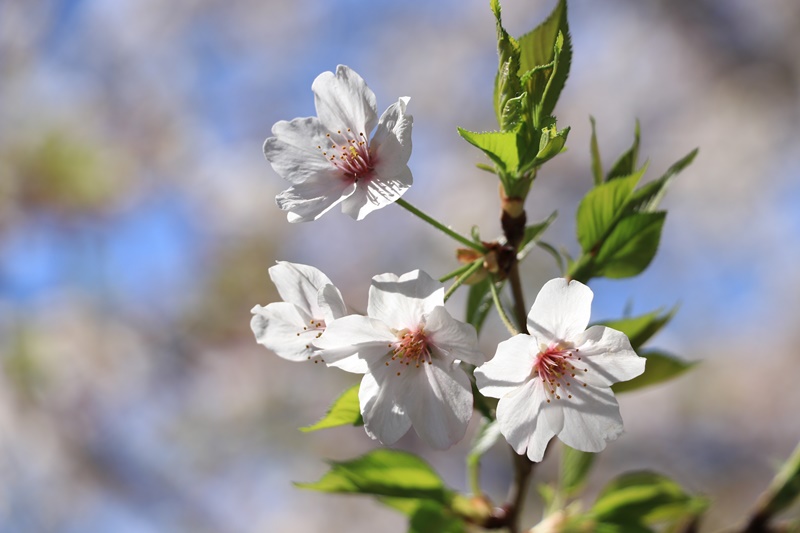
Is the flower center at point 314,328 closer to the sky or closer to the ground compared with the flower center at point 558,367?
closer to the sky

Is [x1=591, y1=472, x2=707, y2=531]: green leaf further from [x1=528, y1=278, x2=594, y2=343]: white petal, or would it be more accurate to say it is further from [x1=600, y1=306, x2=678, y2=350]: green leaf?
[x1=528, y1=278, x2=594, y2=343]: white petal

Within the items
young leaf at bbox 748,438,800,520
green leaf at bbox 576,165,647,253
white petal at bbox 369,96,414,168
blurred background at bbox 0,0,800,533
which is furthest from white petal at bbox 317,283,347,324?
blurred background at bbox 0,0,800,533

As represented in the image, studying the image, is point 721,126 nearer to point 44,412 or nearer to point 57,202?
point 57,202

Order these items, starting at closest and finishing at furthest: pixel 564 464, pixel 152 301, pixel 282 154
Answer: pixel 282 154 → pixel 564 464 → pixel 152 301

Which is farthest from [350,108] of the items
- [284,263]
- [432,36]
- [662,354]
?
[432,36]

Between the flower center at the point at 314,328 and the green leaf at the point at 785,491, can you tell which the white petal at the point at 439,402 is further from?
the green leaf at the point at 785,491

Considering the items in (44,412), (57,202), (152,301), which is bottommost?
(44,412)

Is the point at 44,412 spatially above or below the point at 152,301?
below

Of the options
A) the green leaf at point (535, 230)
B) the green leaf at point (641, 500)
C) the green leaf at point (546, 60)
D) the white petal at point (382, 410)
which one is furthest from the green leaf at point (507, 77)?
the green leaf at point (641, 500)
